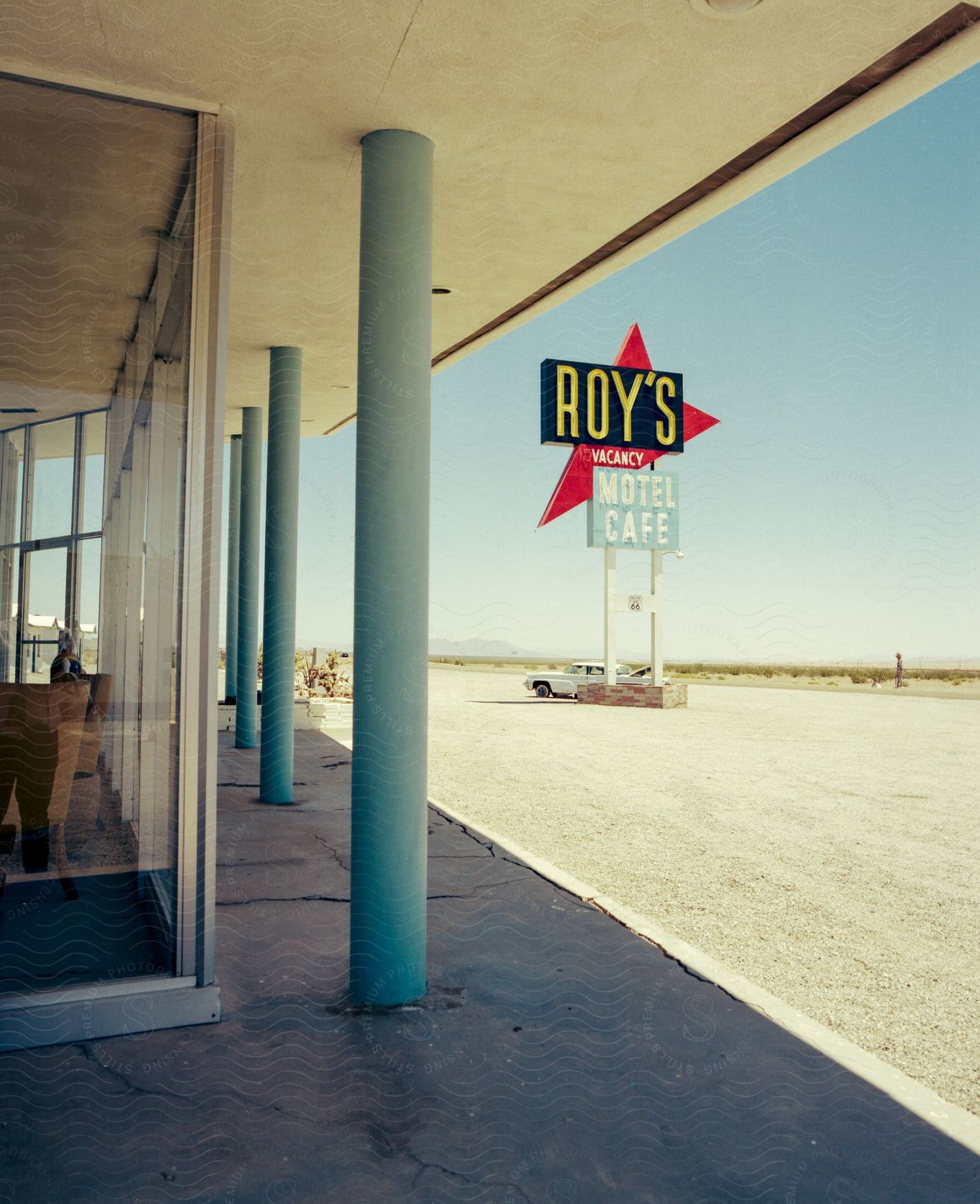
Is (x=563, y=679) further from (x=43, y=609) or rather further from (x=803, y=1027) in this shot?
(x=803, y=1027)

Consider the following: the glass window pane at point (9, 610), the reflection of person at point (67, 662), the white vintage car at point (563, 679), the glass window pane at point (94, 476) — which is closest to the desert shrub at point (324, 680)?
the white vintage car at point (563, 679)

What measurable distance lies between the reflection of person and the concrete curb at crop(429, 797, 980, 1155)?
2.56 metres

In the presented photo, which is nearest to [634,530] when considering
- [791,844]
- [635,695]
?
[635,695]

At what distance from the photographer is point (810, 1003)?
107 inches

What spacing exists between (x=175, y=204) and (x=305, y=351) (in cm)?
260

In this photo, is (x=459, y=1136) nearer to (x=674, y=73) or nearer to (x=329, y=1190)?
(x=329, y=1190)

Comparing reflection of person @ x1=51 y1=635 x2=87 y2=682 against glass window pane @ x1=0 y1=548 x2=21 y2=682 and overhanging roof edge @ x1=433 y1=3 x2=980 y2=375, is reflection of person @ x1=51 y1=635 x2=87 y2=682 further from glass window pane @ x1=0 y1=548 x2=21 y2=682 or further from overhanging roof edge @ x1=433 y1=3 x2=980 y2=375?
overhanging roof edge @ x1=433 y1=3 x2=980 y2=375

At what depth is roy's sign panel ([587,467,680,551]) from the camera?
50.8ft

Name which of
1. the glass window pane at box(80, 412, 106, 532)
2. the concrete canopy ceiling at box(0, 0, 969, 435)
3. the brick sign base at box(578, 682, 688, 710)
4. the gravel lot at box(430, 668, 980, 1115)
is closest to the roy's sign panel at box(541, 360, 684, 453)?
the brick sign base at box(578, 682, 688, 710)

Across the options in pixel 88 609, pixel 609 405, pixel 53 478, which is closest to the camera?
pixel 88 609

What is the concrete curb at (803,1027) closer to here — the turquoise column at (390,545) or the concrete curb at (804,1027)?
the concrete curb at (804,1027)

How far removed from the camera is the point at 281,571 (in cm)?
555

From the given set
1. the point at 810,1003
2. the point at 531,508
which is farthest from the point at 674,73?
the point at 531,508

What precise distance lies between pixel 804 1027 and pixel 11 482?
17.6 feet
